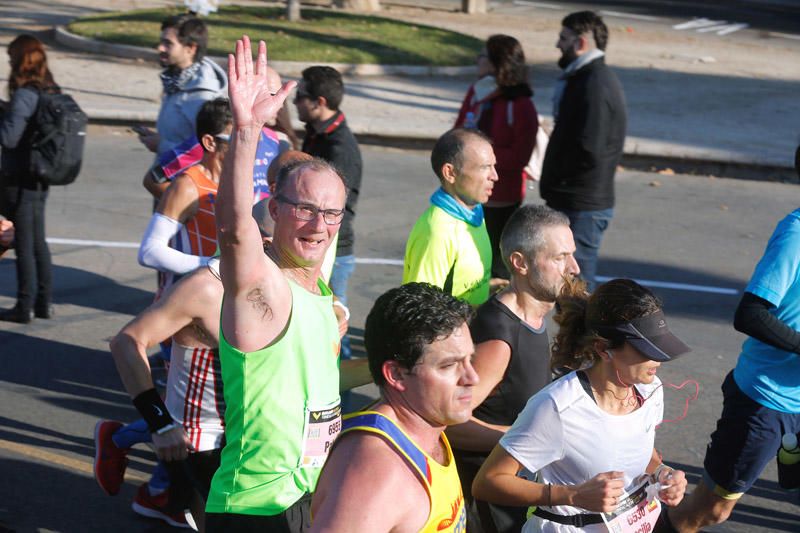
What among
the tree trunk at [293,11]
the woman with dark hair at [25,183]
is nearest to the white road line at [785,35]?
the tree trunk at [293,11]

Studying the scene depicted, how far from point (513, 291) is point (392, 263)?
17.9 feet

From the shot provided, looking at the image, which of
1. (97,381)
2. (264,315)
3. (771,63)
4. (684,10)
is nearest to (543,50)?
(771,63)

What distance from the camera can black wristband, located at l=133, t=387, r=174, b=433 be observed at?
4020mm

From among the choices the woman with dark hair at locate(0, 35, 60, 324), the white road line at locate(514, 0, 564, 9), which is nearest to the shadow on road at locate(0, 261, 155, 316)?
the woman with dark hair at locate(0, 35, 60, 324)

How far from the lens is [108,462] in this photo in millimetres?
4953

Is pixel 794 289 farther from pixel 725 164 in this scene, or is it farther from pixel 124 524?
pixel 725 164

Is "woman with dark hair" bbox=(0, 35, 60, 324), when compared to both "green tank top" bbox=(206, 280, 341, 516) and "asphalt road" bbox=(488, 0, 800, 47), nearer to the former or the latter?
"green tank top" bbox=(206, 280, 341, 516)

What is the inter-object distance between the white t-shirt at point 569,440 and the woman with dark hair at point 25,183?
5261 millimetres

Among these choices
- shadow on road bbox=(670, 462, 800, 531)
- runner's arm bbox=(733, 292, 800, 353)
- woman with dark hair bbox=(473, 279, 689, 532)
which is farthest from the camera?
shadow on road bbox=(670, 462, 800, 531)

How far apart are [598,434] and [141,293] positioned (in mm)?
6005

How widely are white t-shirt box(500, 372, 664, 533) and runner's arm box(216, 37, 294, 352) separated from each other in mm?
961

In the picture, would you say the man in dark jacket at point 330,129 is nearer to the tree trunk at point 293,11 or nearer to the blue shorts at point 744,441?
the blue shorts at point 744,441

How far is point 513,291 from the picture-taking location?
4375 millimetres

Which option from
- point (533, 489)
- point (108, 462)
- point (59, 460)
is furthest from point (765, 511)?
point (59, 460)
